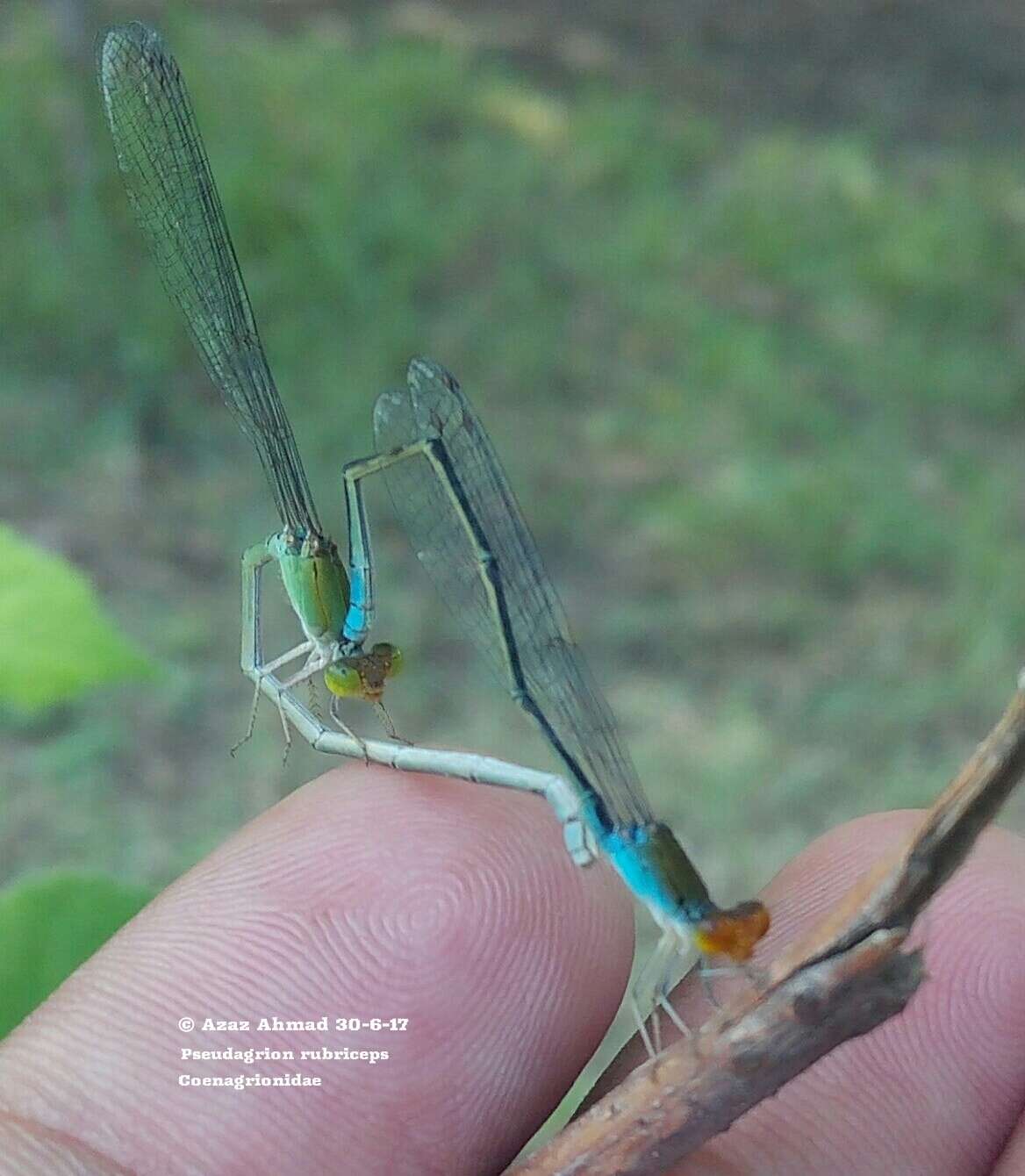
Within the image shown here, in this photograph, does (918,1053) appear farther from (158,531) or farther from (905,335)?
(905,335)

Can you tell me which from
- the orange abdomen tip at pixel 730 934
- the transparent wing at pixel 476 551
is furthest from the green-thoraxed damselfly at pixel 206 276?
the orange abdomen tip at pixel 730 934

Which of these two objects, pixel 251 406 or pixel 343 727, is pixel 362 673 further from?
pixel 251 406

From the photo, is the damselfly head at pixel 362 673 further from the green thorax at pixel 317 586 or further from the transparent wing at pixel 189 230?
the transparent wing at pixel 189 230

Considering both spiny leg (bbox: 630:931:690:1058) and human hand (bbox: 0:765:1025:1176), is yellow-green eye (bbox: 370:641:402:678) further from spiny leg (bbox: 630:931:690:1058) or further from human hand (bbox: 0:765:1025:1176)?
spiny leg (bbox: 630:931:690:1058)

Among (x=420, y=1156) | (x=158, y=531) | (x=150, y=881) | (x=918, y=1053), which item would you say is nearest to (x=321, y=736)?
(x=420, y=1156)

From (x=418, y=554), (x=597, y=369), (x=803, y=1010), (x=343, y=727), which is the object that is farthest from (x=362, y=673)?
(x=597, y=369)
